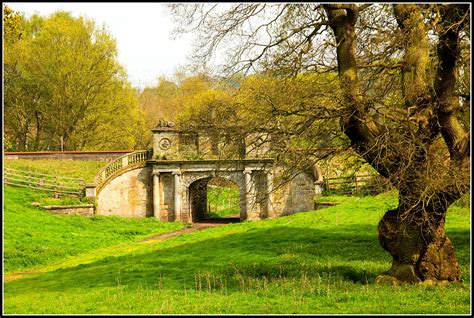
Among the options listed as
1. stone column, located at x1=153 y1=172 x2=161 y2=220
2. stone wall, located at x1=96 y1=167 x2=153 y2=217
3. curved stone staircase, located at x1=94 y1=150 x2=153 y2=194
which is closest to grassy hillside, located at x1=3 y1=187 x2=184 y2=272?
stone column, located at x1=153 y1=172 x2=161 y2=220

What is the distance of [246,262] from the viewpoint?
1653cm

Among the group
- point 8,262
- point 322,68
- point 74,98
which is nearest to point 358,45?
point 322,68

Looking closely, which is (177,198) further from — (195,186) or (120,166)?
(120,166)

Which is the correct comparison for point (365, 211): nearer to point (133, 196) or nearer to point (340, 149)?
point (340, 149)

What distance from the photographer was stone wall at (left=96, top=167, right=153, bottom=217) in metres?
34.4

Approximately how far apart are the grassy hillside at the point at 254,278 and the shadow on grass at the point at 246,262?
0.10 feet

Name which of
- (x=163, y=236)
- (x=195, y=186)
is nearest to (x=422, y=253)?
(x=163, y=236)

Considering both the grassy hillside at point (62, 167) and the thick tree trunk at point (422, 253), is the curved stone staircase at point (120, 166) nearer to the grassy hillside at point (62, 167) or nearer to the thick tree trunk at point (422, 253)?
the grassy hillside at point (62, 167)

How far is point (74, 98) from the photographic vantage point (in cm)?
4372

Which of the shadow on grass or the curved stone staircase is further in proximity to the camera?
the curved stone staircase

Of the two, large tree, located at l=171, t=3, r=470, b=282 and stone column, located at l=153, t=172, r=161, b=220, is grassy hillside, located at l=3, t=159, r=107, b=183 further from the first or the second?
large tree, located at l=171, t=3, r=470, b=282

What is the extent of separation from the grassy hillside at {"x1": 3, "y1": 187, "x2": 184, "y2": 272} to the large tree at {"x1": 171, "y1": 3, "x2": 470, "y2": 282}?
13.6m

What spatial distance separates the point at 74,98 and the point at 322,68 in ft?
111

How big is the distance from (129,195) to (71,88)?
1223cm
